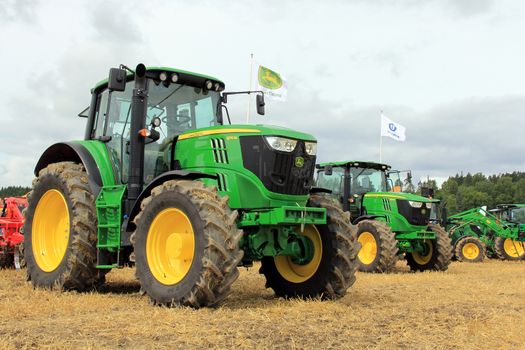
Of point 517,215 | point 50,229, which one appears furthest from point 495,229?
point 50,229

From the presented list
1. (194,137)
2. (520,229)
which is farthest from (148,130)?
(520,229)

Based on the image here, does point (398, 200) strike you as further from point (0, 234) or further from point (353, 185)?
point (0, 234)

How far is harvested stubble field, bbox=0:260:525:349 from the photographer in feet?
15.1

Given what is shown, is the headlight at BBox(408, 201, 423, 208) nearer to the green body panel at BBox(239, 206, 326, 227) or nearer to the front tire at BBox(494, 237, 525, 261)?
the green body panel at BBox(239, 206, 326, 227)

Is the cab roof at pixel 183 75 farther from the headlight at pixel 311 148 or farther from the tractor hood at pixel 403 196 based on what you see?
the tractor hood at pixel 403 196

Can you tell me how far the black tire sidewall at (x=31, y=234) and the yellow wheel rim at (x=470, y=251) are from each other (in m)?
15.9

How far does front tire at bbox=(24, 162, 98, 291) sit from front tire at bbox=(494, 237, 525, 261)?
1785cm

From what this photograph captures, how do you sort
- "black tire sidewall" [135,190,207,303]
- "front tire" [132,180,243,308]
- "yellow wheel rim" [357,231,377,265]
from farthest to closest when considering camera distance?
"yellow wheel rim" [357,231,377,265] < "black tire sidewall" [135,190,207,303] < "front tire" [132,180,243,308]

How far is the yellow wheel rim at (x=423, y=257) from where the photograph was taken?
14595mm

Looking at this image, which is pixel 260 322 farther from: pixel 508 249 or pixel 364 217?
pixel 508 249

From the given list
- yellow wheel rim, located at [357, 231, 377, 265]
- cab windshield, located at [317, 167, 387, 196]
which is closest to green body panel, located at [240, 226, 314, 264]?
yellow wheel rim, located at [357, 231, 377, 265]

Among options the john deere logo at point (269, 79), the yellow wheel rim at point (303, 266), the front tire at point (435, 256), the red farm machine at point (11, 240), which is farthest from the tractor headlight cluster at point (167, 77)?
the john deere logo at point (269, 79)

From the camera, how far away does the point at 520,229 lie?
21.6 metres

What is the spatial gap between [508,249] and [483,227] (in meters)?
1.19
